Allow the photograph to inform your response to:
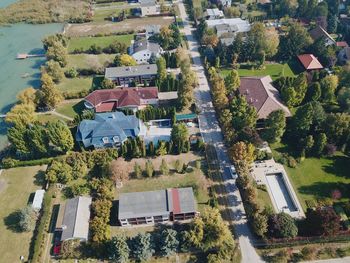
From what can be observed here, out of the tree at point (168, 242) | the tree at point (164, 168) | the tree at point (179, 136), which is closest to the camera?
the tree at point (168, 242)

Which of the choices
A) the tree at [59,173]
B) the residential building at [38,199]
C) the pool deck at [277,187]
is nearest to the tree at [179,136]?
the pool deck at [277,187]

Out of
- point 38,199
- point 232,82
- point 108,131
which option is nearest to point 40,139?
point 38,199

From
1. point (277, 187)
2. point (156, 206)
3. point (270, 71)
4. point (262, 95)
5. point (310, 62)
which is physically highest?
point (270, 71)

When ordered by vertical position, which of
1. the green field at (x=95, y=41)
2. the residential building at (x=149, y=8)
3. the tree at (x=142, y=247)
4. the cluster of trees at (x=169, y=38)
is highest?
the residential building at (x=149, y=8)

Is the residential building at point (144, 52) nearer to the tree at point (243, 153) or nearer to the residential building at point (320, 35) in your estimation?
the tree at point (243, 153)

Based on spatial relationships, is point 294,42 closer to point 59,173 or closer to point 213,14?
point 213,14

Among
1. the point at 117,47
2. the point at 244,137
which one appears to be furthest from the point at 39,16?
the point at 244,137
